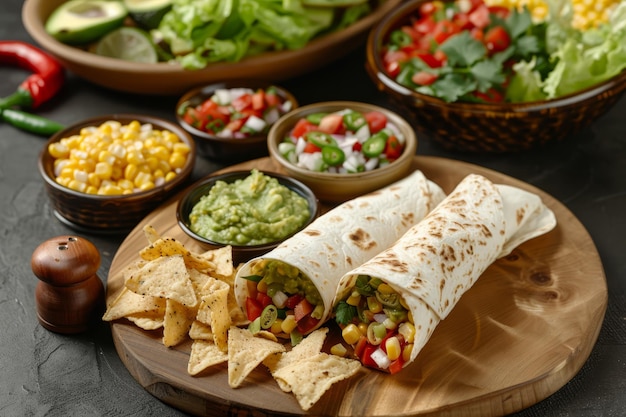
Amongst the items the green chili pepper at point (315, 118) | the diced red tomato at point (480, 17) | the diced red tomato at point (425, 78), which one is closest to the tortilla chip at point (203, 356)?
the green chili pepper at point (315, 118)

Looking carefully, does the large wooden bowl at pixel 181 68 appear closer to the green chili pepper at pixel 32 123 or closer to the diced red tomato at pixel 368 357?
the green chili pepper at pixel 32 123

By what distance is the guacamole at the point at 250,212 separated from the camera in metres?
4.71

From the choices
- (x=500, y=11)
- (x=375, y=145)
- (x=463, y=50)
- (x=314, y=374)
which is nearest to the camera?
(x=314, y=374)

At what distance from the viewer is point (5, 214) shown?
546 centimetres

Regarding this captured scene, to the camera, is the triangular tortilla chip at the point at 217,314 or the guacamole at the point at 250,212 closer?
the triangular tortilla chip at the point at 217,314

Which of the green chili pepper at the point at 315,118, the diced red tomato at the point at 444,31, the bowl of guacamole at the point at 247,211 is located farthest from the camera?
the diced red tomato at the point at 444,31

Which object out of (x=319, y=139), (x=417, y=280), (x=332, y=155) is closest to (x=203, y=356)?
(x=417, y=280)

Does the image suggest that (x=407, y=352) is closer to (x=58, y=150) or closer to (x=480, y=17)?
(x=58, y=150)

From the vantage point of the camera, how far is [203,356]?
4004 mm

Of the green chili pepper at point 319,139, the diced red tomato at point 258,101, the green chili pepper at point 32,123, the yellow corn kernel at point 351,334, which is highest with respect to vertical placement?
the green chili pepper at point 319,139

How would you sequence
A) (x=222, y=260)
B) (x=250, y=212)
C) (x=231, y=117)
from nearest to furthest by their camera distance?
(x=222, y=260) < (x=250, y=212) < (x=231, y=117)

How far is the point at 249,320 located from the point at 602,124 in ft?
11.3

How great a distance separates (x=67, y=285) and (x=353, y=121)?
2180 mm

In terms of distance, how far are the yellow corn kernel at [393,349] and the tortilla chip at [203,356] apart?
0.79 meters
